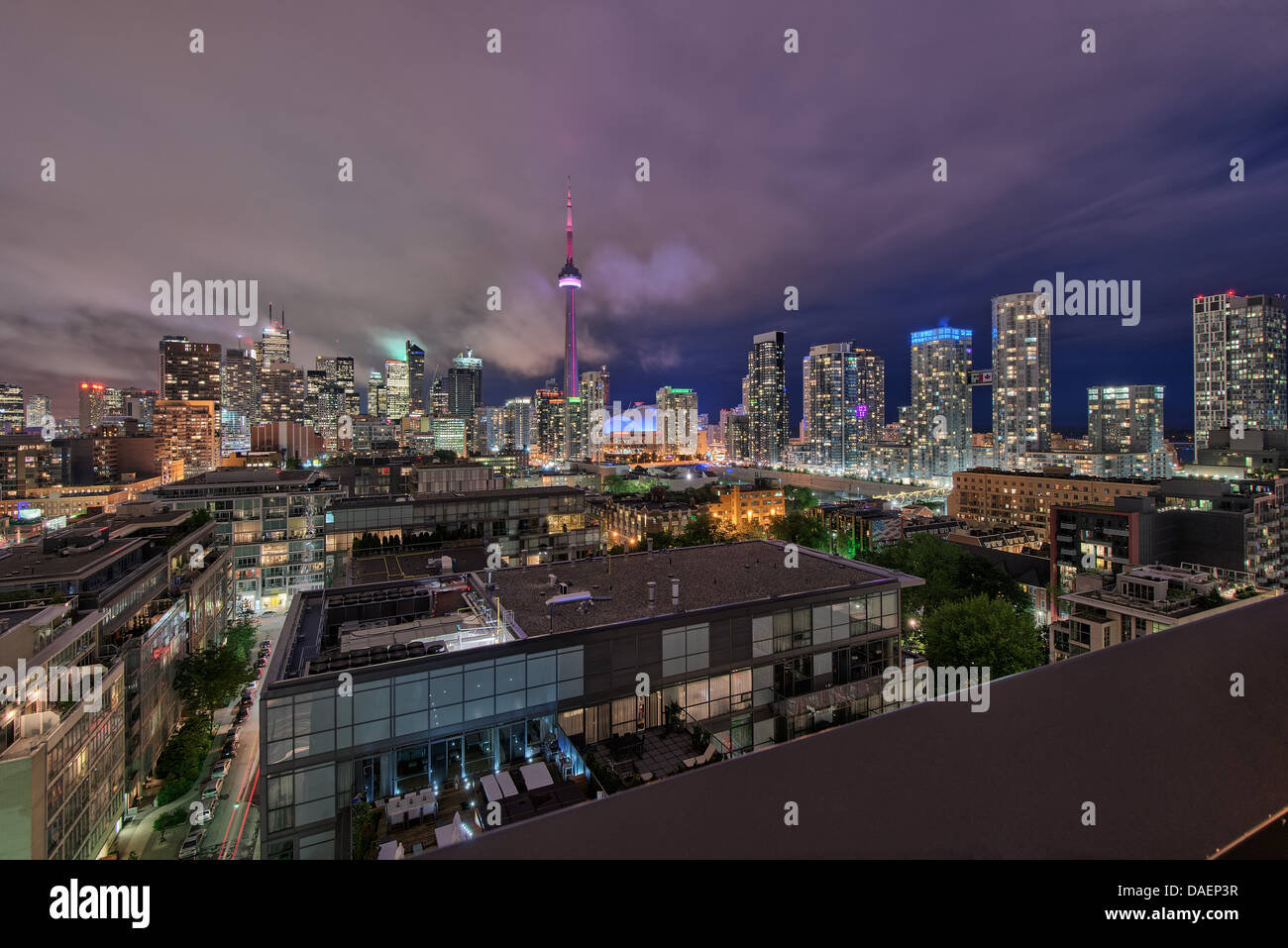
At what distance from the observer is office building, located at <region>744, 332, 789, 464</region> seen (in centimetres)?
13550

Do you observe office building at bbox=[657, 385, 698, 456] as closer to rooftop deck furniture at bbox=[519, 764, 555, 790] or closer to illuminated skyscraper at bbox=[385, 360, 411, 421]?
illuminated skyscraper at bbox=[385, 360, 411, 421]

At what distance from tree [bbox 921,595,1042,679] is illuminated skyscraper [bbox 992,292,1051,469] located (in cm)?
8410

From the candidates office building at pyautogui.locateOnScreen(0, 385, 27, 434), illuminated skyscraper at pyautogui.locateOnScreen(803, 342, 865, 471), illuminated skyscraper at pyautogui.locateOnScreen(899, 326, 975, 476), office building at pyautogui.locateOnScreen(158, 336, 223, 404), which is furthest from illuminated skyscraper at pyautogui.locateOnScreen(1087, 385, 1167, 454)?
office building at pyautogui.locateOnScreen(0, 385, 27, 434)

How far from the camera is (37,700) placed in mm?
11594

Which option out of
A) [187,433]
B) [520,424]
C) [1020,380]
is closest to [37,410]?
[187,433]

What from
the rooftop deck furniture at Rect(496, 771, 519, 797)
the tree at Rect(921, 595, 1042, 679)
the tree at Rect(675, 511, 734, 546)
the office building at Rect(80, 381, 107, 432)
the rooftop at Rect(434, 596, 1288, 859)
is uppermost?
the office building at Rect(80, 381, 107, 432)

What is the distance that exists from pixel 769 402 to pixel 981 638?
128 m

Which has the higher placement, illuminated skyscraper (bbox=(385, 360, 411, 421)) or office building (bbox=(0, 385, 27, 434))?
illuminated skyscraper (bbox=(385, 360, 411, 421))

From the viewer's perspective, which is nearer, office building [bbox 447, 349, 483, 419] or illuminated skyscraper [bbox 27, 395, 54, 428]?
illuminated skyscraper [bbox 27, 395, 54, 428]

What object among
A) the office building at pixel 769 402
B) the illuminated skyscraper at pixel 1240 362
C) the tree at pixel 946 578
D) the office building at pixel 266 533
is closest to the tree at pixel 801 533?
the tree at pixel 946 578

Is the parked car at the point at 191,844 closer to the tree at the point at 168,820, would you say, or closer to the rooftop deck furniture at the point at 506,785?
the tree at the point at 168,820

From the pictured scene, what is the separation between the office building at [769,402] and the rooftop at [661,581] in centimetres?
12515

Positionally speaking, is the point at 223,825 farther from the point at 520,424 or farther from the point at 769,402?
the point at 520,424
